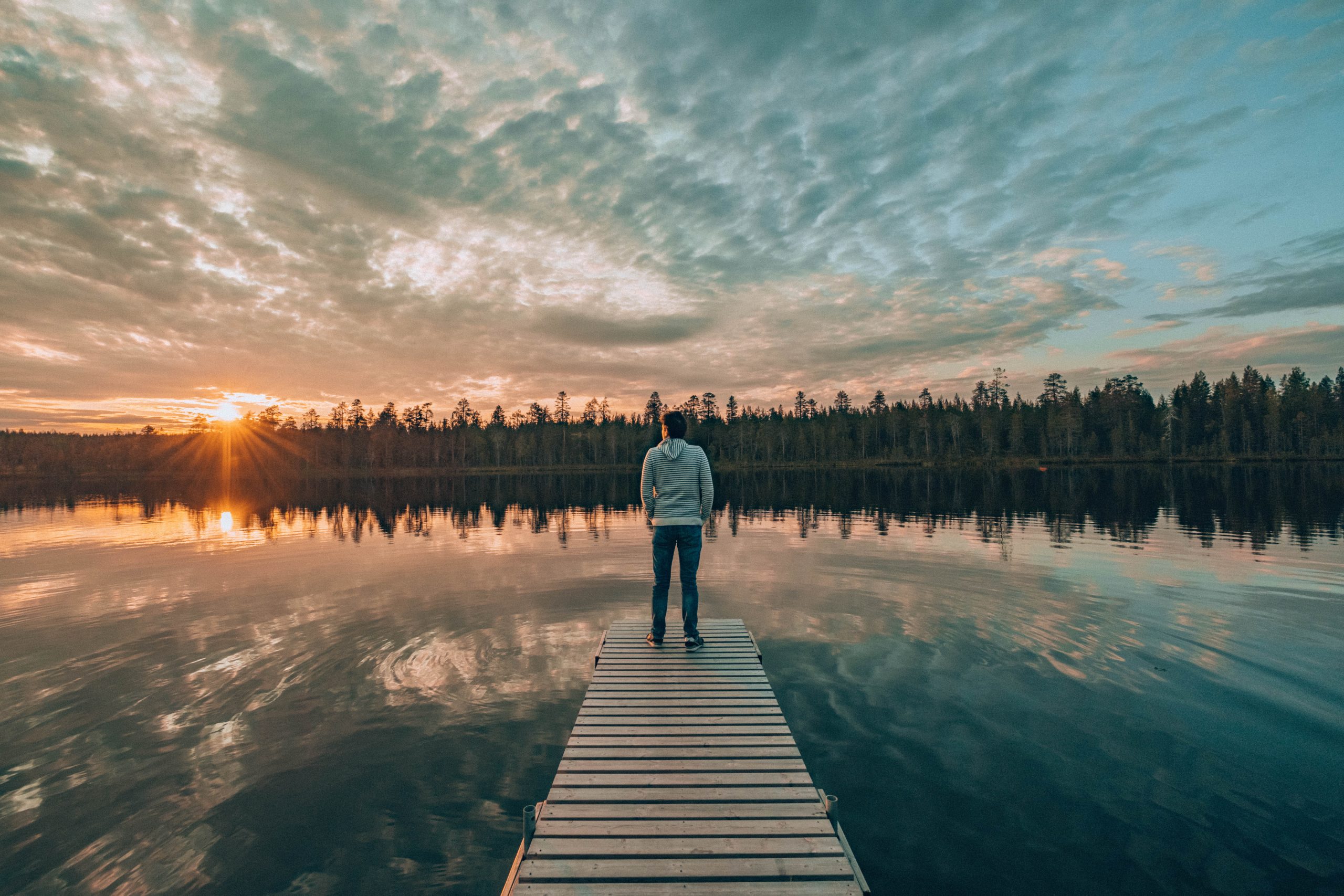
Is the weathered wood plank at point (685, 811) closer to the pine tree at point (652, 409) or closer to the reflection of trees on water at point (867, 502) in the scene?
the reflection of trees on water at point (867, 502)

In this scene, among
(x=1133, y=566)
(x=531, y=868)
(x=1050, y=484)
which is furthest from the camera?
(x=1050, y=484)

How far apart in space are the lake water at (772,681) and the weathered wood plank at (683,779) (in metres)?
1.03

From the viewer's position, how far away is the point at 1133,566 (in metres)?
19.5

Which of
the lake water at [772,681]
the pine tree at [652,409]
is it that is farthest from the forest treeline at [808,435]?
the lake water at [772,681]

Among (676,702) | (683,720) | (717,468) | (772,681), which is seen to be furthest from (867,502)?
(717,468)

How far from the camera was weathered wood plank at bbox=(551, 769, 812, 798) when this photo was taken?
233 inches

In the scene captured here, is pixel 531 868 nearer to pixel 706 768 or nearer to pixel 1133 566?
pixel 706 768

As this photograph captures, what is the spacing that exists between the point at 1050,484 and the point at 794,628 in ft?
209

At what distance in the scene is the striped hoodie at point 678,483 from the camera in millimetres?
9703

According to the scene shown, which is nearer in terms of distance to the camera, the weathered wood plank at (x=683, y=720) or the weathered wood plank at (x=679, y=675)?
the weathered wood plank at (x=683, y=720)

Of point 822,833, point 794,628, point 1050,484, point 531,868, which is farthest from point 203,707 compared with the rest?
point 1050,484

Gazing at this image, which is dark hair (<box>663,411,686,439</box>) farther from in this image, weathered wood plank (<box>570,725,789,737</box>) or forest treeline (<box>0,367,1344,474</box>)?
forest treeline (<box>0,367,1344,474</box>)

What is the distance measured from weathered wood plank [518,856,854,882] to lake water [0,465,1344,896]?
1.43 m

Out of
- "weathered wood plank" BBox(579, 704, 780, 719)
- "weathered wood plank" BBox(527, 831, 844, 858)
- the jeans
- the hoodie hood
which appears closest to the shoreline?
the jeans
